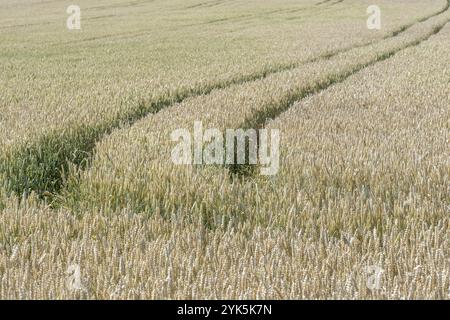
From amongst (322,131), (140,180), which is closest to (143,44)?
(322,131)

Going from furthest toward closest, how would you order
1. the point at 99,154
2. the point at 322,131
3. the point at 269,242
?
the point at 322,131, the point at 99,154, the point at 269,242

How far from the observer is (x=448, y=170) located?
4.25m

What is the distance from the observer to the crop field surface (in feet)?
7.89

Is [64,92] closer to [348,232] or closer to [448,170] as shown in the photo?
[448,170]

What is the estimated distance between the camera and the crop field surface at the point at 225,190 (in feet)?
7.89

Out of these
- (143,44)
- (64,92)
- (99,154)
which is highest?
(143,44)

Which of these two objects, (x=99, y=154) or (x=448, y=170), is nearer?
(x=448, y=170)

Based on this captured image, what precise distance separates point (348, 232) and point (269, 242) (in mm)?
441

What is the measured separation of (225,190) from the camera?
12.7 feet
